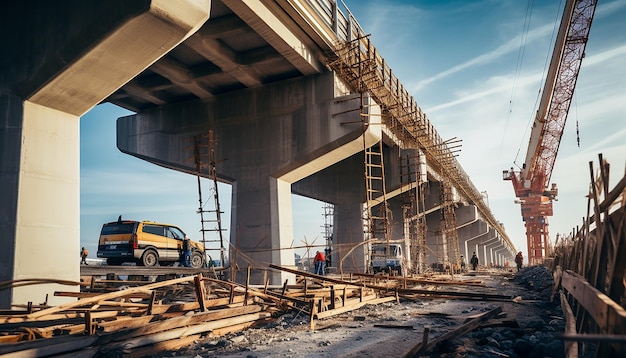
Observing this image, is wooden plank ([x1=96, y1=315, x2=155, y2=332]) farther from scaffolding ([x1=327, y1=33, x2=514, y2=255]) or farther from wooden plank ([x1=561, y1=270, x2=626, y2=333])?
scaffolding ([x1=327, y1=33, x2=514, y2=255])

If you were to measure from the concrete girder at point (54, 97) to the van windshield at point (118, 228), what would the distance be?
886 centimetres

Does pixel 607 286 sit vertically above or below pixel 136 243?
below

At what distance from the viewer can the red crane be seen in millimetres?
47344

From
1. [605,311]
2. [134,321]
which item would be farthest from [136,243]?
[605,311]

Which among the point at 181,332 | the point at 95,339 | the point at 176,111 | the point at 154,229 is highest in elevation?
the point at 176,111

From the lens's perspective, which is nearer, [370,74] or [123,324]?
[123,324]

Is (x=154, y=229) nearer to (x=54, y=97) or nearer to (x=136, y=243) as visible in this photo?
(x=136, y=243)

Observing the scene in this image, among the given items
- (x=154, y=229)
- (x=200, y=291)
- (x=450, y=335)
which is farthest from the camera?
(x=154, y=229)

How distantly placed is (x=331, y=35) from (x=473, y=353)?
14.8m

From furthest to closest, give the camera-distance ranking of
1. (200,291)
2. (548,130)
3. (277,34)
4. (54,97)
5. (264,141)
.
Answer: (548,130) < (264,141) < (277,34) < (54,97) < (200,291)

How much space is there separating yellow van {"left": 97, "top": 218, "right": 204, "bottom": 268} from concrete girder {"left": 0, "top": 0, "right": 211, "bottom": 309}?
8.74m

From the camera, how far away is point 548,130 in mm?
60594

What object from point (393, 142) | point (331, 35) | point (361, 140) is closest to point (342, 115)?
point (361, 140)

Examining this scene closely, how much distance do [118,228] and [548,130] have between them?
5545 cm
